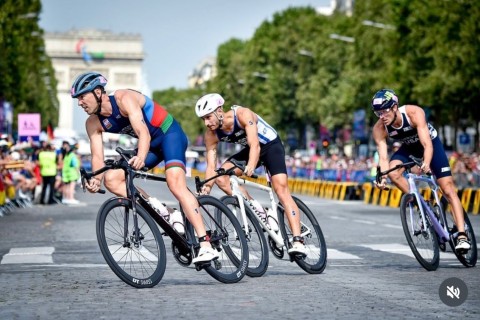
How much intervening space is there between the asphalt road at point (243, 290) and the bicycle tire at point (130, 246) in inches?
5.6

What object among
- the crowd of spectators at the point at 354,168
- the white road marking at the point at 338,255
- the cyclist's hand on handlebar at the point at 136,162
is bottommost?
the crowd of spectators at the point at 354,168

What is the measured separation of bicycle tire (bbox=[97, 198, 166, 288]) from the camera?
443 inches

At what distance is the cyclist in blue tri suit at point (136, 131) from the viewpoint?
11.4m

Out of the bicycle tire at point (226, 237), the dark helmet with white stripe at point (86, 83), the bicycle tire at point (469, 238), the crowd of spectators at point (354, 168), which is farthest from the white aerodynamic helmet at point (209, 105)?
the crowd of spectators at point (354, 168)

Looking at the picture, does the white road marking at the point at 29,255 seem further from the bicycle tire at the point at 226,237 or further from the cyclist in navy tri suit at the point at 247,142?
the bicycle tire at the point at 226,237

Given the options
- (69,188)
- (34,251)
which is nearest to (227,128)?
(34,251)

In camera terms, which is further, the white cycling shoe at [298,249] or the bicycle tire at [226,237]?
the white cycling shoe at [298,249]

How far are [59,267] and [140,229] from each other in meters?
3.35

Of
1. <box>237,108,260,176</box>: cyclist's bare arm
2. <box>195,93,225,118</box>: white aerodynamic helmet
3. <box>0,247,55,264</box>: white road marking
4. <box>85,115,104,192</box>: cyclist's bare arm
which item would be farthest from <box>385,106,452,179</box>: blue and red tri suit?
<box>0,247,55,264</box>: white road marking

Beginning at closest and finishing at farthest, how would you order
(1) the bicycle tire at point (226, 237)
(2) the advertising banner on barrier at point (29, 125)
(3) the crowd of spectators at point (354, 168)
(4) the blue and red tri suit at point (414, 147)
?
(1) the bicycle tire at point (226, 237) → (4) the blue and red tri suit at point (414, 147) → (3) the crowd of spectators at point (354, 168) → (2) the advertising banner on barrier at point (29, 125)

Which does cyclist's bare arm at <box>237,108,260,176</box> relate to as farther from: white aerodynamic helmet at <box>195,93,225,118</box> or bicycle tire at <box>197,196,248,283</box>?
bicycle tire at <box>197,196,248,283</box>

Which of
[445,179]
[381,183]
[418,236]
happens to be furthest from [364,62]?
[418,236]

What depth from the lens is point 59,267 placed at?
14641mm

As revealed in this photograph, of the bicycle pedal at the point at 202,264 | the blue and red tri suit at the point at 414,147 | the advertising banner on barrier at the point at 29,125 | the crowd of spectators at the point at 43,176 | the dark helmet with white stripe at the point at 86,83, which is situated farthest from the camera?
the advertising banner on barrier at the point at 29,125
